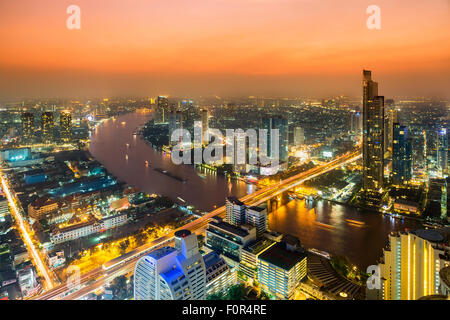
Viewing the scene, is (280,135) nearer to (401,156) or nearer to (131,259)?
(401,156)

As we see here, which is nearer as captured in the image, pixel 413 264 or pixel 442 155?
pixel 413 264

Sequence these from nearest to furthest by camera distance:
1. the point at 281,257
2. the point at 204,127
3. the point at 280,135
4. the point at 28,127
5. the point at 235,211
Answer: the point at 281,257, the point at 235,211, the point at 280,135, the point at 28,127, the point at 204,127

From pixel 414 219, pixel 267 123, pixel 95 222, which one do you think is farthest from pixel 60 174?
pixel 414 219

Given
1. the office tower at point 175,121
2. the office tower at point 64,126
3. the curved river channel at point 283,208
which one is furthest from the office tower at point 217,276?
the office tower at point 64,126

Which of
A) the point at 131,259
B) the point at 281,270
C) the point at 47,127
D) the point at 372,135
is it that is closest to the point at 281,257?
the point at 281,270

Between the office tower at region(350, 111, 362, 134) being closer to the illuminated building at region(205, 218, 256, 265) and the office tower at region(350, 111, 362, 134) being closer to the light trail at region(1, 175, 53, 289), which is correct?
the illuminated building at region(205, 218, 256, 265)
